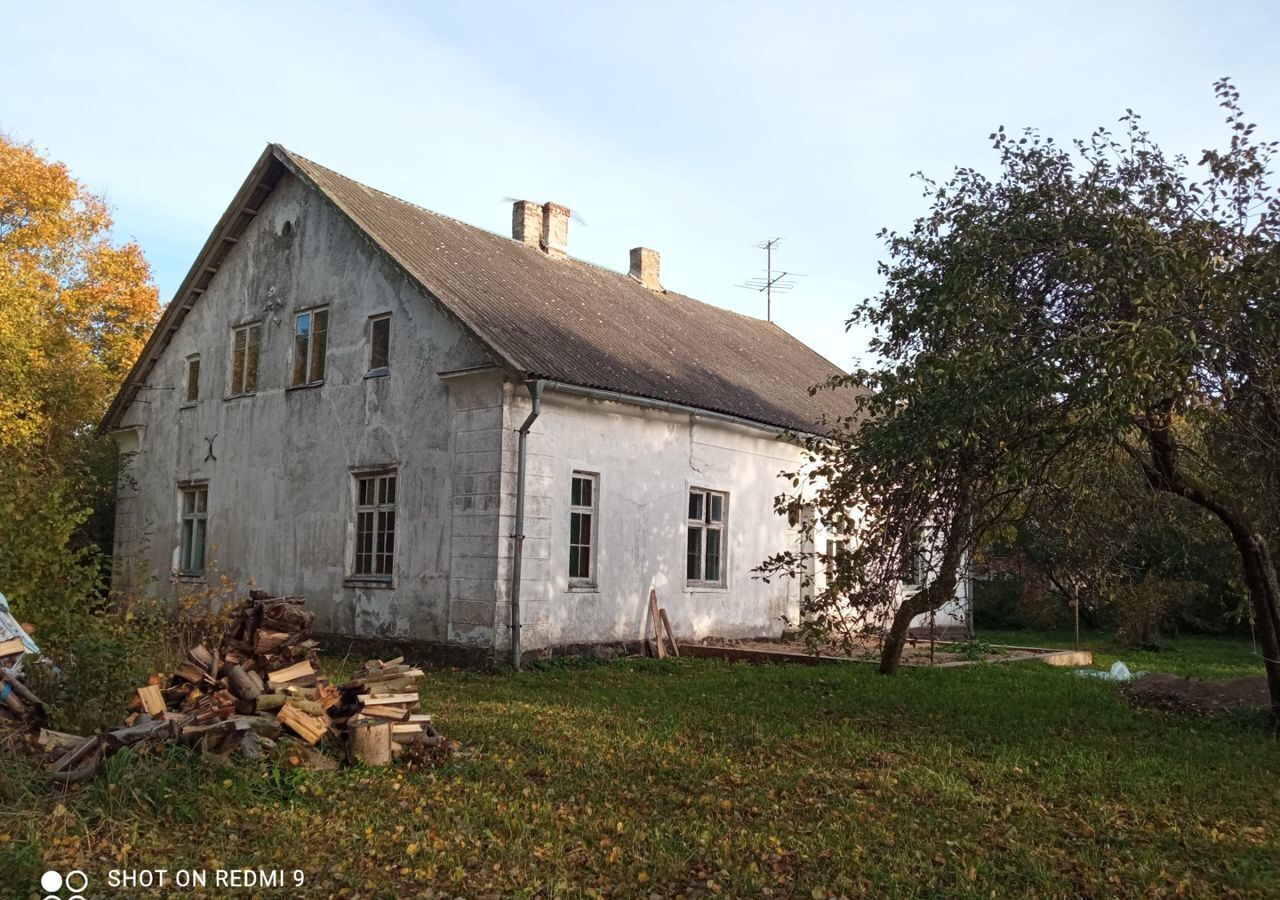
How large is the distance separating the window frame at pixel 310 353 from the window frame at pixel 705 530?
5.92 meters

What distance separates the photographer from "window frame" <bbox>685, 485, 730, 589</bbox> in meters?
15.9

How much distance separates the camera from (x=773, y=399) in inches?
734

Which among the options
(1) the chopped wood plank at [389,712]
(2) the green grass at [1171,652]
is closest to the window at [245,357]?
(1) the chopped wood plank at [389,712]

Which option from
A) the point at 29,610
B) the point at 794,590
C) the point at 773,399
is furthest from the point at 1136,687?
the point at 29,610

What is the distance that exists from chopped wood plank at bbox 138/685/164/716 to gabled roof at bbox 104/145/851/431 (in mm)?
6345

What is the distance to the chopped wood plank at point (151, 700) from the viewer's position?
709 centimetres

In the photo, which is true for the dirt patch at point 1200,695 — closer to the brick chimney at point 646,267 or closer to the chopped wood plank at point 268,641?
the chopped wood plank at point 268,641

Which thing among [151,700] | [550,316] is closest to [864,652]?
[550,316]

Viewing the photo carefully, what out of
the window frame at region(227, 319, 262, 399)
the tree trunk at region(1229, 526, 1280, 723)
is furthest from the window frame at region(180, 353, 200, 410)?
the tree trunk at region(1229, 526, 1280, 723)

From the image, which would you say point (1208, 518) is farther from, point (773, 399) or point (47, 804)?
point (47, 804)

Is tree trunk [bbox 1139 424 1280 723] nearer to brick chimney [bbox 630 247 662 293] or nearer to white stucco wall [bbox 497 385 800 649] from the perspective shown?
white stucco wall [bbox 497 385 800 649]

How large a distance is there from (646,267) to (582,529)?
32.4ft

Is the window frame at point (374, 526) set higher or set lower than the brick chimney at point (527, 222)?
lower

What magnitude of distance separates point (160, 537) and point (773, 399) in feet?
37.1
